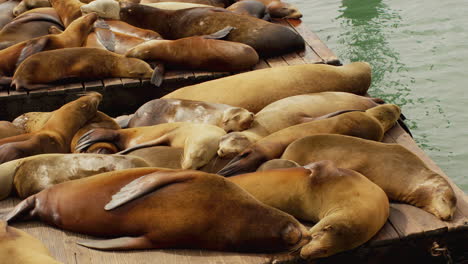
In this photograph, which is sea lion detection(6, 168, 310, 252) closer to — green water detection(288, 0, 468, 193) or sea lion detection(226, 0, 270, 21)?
green water detection(288, 0, 468, 193)

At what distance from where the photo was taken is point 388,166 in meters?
3.67

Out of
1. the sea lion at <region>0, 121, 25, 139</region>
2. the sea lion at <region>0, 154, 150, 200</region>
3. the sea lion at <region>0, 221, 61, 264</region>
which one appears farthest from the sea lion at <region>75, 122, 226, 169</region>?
the sea lion at <region>0, 221, 61, 264</region>


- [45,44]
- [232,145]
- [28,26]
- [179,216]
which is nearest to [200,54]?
[45,44]

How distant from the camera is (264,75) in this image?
5.21 meters

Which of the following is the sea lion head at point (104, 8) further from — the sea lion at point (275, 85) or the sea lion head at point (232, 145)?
the sea lion head at point (232, 145)

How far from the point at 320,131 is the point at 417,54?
15.8 feet

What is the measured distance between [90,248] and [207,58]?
278 cm

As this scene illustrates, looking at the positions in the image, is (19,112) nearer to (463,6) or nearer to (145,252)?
(145,252)

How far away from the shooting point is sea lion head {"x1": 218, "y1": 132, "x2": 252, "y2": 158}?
12.8 feet

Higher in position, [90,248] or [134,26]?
[90,248]

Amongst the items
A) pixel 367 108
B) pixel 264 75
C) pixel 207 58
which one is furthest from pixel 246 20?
pixel 367 108

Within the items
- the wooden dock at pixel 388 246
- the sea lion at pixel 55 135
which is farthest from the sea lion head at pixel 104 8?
the wooden dock at pixel 388 246

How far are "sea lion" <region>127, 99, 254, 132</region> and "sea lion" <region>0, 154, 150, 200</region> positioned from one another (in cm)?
79

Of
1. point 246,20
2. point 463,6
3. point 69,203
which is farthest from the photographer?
point 463,6
